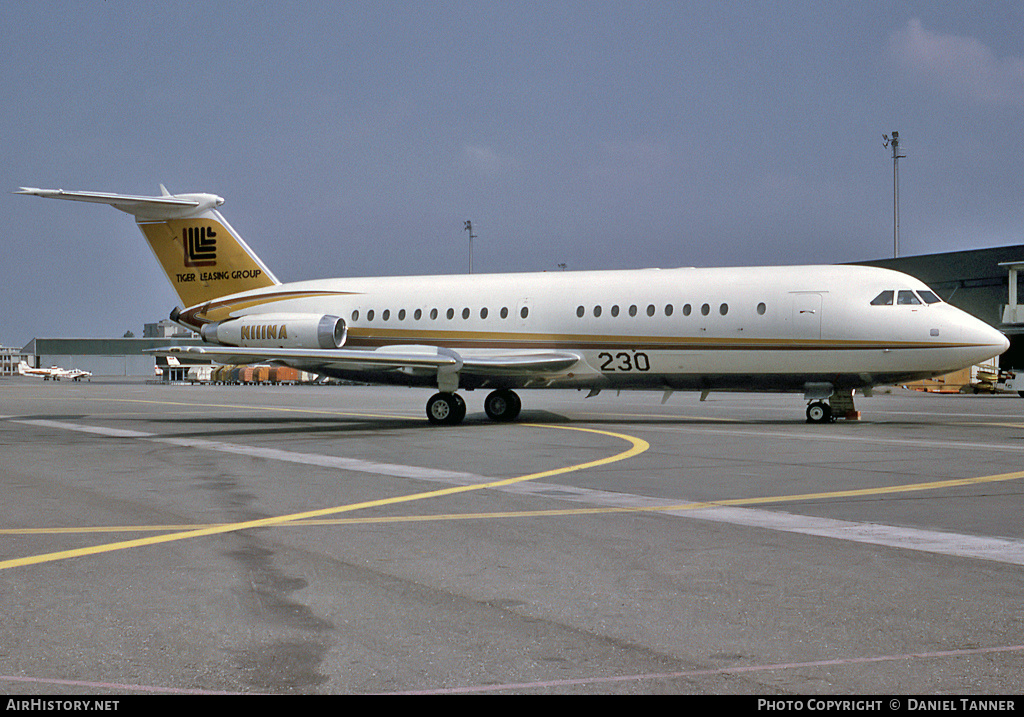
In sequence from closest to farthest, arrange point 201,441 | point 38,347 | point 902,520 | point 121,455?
point 902,520
point 121,455
point 201,441
point 38,347

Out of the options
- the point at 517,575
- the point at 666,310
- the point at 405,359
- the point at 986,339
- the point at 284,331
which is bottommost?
the point at 517,575

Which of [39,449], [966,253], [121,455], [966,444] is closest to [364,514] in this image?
[121,455]

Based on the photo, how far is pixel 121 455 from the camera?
52.1 ft

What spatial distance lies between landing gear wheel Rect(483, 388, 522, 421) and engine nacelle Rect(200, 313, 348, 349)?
4.51 m

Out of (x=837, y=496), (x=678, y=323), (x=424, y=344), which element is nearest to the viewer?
(x=837, y=496)

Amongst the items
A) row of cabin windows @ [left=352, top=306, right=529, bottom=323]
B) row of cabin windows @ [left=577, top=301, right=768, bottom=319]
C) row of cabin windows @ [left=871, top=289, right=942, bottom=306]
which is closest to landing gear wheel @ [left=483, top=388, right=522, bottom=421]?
row of cabin windows @ [left=352, top=306, right=529, bottom=323]

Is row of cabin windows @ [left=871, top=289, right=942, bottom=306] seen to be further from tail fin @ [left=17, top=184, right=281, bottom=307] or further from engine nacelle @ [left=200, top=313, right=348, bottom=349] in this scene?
tail fin @ [left=17, top=184, right=281, bottom=307]

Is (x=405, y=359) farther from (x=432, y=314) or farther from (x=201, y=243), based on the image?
(x=201, y=243)

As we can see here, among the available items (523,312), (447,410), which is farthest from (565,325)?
(447,410)

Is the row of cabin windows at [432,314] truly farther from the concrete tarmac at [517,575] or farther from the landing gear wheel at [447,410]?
the concrete tarmac at [517,575]

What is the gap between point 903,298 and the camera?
21.0 metres

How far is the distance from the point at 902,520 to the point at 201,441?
14373 millimetres

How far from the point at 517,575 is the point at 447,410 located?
16.8 metres

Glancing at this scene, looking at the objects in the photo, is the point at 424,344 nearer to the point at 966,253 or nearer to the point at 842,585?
the point at 842,585
